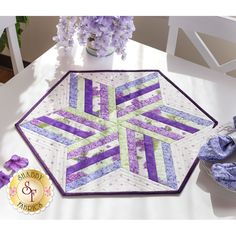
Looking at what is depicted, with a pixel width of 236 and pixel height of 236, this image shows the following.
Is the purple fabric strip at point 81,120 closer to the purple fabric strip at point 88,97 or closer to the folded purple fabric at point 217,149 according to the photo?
the purple fabric strip at point 88,97

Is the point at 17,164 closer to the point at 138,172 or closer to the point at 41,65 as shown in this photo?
the point at 138,172

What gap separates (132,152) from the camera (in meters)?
1.06

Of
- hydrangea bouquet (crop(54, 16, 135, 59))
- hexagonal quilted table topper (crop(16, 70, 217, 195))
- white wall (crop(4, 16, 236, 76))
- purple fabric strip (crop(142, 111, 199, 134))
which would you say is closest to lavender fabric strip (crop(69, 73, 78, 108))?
hexagonal quilted table topper (crop(16, 70, 217, 195))

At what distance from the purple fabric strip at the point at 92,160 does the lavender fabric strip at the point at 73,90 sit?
218 mm

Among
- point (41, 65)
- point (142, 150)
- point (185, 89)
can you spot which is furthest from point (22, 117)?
point (185, 89)

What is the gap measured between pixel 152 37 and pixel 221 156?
1.10 metres

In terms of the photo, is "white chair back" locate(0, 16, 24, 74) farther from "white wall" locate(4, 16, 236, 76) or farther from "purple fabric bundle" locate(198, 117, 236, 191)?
"purple fabric bundle" locate(198, 117, 236, 191)

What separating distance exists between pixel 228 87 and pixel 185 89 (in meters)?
0.15

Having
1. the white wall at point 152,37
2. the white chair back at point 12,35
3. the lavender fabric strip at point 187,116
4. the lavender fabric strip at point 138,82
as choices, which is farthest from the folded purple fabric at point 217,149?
the white wall at point 152,37

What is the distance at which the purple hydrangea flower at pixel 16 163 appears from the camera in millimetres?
1014

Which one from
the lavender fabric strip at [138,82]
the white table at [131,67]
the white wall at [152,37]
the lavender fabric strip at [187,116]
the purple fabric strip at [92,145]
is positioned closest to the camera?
the white table at [131,67]

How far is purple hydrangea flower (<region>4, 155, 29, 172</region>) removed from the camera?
3.33ft

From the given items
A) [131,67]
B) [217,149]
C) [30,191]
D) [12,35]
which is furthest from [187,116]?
[12,35]
